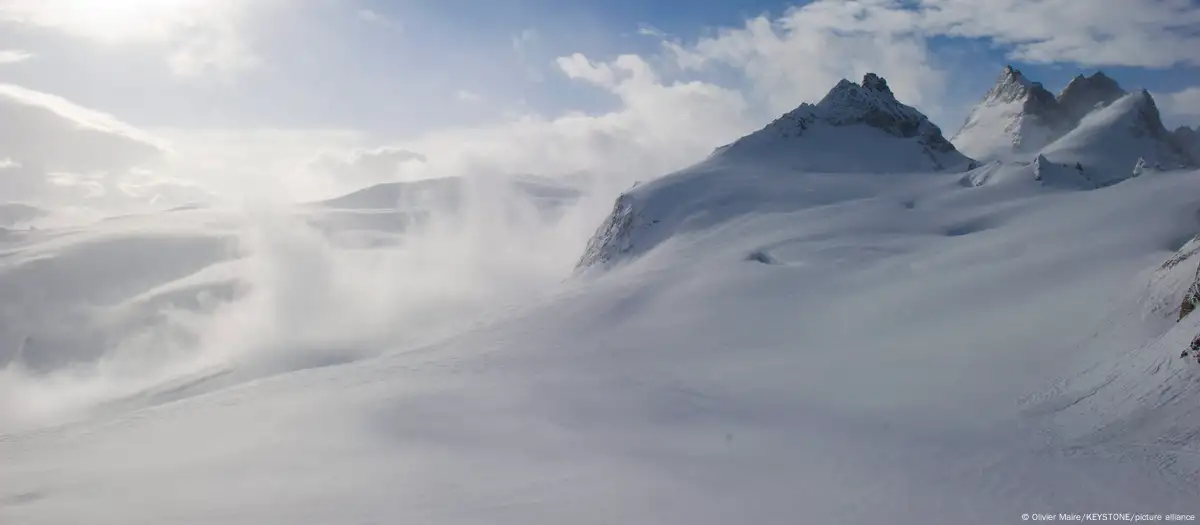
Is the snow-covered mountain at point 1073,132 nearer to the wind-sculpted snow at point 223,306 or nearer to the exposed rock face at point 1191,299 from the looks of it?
the exposed rock face at point 1191,299

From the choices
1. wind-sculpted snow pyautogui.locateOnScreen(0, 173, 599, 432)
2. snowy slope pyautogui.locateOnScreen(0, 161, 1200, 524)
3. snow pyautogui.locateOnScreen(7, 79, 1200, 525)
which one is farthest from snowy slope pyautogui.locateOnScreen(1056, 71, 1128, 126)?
snowy slope pyautogui.locateOnScreen(0, 161, 1200, 524)

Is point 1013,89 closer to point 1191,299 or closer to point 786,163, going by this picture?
point 786,163

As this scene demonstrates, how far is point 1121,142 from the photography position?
11475 cm

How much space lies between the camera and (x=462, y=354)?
41.6 metres

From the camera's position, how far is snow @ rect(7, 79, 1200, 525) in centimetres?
1994

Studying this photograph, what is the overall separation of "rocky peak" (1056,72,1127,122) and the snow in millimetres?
100588

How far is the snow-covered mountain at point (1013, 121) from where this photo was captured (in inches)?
5438

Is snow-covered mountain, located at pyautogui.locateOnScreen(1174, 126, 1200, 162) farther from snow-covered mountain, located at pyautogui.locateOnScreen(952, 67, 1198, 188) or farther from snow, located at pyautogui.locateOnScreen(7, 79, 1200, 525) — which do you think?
snow, located at pyautogui.locateOnScreen(7, 79, 1200, 525)

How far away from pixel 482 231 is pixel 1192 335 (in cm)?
17781

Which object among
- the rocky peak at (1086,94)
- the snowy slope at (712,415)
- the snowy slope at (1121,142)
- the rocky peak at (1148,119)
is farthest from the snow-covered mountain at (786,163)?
the rocky peak at (1086,94)

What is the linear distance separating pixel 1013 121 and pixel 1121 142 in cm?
3721

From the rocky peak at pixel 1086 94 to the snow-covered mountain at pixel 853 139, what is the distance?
75.8 meters

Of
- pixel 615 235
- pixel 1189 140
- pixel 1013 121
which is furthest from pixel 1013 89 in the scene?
pixel 615 235

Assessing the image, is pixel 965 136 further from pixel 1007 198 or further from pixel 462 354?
pixel 462 354
